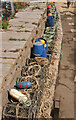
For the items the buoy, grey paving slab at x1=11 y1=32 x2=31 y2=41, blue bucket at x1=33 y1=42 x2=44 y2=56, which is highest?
grey paving slab at x1=11 y1=32 x2=31 y2=41

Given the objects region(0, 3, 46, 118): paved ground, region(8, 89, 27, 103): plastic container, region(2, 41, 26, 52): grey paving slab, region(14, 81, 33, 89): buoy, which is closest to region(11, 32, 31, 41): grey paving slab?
region(0, 3, 46, 118): paved ground

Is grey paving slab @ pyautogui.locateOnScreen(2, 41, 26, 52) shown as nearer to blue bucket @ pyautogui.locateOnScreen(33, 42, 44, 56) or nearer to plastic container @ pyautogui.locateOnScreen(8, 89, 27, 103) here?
blue bucket @ pyautogui.locateOnScreen(33, 42, 44, 56)

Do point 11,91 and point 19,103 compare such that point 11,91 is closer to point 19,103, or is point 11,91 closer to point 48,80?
point 19,103

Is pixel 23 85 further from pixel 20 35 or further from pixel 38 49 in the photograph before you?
pixel 20 35

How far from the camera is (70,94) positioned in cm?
910

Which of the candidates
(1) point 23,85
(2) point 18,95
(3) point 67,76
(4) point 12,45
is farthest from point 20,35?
(2) point 18,95

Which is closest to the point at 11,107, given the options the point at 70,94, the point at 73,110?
the point at 73,110

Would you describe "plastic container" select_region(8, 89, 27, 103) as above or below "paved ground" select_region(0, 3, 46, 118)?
below

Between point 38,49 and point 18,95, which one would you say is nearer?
point 18,95

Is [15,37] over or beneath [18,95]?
over

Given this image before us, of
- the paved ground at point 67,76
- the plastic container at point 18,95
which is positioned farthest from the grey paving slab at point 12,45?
the paved ground at point 67,76

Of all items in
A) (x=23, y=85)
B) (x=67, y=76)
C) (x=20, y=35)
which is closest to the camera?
(x=23, y=85)

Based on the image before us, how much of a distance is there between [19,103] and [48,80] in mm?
3004

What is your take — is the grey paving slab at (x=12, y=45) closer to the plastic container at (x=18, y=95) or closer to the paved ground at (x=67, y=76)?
the plastic container at (x=18, y=95)
